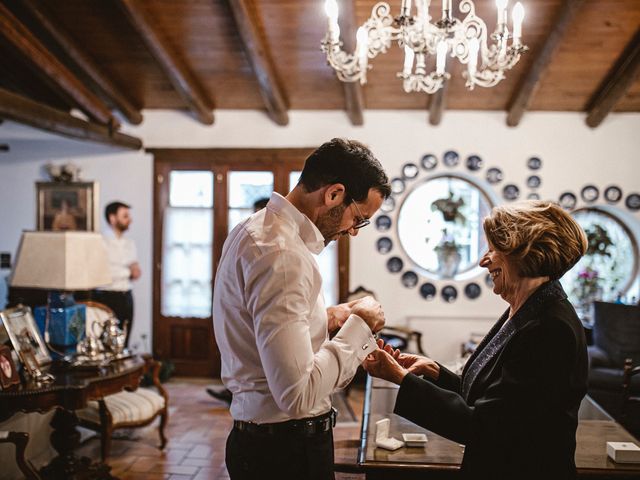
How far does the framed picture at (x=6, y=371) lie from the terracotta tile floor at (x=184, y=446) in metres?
1.17

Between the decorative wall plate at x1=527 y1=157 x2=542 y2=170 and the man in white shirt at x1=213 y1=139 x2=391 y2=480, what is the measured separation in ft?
17.5

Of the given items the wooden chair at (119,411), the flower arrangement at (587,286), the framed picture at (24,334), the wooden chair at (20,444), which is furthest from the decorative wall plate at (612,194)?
the wooden chair at (20,444)

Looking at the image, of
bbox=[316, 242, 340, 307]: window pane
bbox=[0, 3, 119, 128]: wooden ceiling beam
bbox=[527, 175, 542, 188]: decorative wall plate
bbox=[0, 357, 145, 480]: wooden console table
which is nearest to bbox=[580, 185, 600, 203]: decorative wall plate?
bbox=[527, 175, 542, 188]: decorative wall plate

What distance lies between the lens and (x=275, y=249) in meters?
1.44

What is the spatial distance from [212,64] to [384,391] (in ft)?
12.8

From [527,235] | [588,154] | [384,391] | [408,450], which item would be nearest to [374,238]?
[588,154]

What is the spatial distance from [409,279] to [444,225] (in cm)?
80

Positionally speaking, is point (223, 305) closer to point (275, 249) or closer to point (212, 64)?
point (275, 249)

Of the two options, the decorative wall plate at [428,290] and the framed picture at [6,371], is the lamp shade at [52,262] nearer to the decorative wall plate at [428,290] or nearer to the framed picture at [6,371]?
the framed picture at [6,371]

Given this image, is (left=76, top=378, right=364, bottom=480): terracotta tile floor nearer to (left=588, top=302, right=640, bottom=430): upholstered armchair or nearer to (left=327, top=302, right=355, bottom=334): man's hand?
(left=327, top=302, right=355, bottom=334): man's hand

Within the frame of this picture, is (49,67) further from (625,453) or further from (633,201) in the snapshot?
(633,201)

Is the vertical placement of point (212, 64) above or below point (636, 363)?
above

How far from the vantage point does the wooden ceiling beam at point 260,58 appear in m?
5.01

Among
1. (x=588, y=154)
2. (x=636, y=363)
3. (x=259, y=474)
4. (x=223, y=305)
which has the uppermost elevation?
(x=588, y=154)
